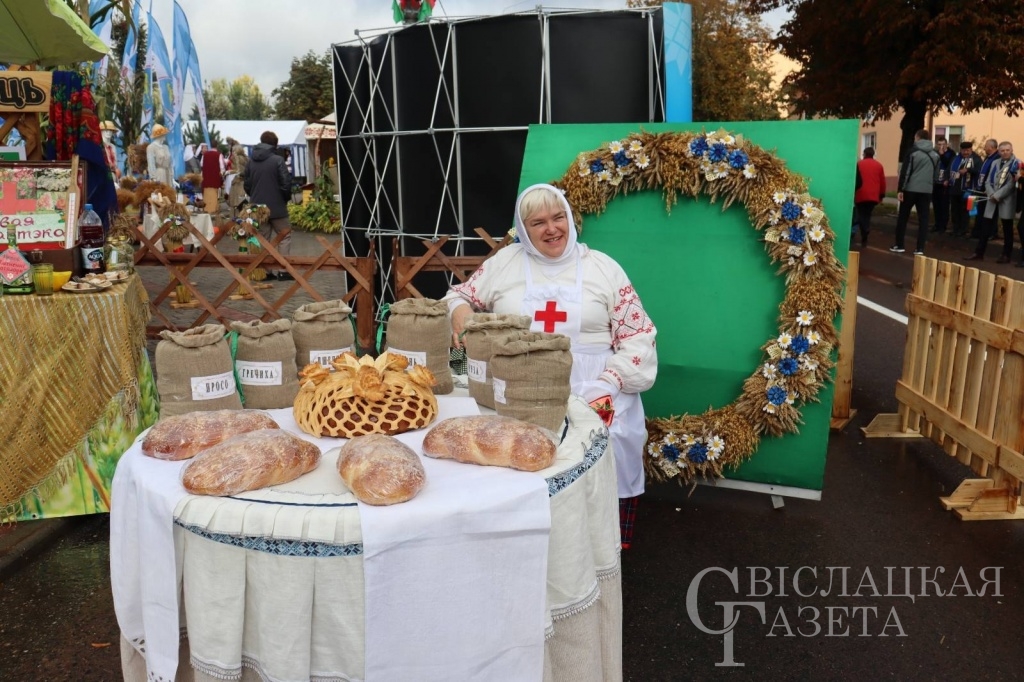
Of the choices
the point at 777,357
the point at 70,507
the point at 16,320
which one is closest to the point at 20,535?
the point at 70,507

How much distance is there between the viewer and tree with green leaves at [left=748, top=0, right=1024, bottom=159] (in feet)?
65.5

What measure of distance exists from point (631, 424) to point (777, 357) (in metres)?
1.05

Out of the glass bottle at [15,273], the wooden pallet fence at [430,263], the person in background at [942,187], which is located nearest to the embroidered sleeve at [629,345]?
the glass bottle at [15,273]

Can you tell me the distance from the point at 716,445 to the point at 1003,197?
11841 mm

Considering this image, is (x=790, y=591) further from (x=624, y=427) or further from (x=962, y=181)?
(x=962, y=181)

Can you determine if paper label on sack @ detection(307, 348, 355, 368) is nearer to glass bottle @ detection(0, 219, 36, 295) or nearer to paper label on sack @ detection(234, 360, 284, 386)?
paper label on sack @ detection(234, 360, 284, 386)

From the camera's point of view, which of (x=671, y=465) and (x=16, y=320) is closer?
(x=16, y=320)

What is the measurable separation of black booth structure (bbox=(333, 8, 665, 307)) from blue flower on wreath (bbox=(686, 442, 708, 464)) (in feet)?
13.8

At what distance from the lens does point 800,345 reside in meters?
4.18

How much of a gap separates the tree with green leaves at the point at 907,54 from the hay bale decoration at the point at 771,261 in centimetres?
1933

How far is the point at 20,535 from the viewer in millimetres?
4074

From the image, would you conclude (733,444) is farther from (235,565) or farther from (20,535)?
(20,535)

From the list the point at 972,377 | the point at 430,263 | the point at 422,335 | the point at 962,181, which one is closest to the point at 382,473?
the point at 422,335

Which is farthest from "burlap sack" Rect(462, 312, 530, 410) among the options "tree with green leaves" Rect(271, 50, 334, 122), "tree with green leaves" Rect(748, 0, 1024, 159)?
"tree with green leaves" Rect(271, 50, 334, 122)
